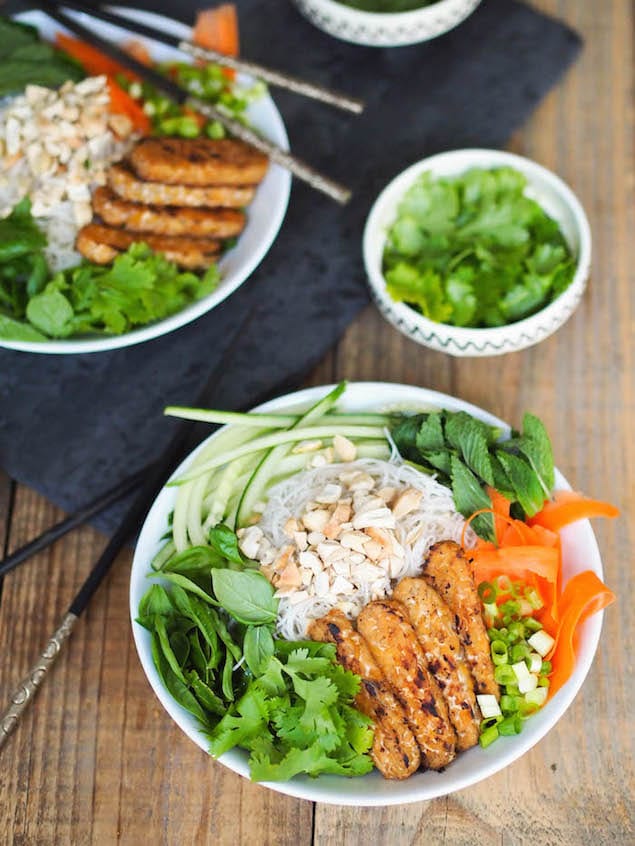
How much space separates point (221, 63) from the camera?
3.23 m

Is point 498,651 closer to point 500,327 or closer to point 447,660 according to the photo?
point 447,660

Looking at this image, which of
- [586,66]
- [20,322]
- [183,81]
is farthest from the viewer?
[586,66]

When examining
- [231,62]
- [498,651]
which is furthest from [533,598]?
[231,62]

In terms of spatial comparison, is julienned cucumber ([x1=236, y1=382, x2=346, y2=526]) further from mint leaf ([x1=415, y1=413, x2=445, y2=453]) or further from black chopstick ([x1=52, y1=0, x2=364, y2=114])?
black chopstick ([x1=52, y1=0, x2=364, y2=114])

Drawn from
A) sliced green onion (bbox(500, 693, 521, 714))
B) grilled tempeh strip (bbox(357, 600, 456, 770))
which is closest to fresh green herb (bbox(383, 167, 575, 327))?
grilled tempeh strip (bbox(357, 600, 456, 770))

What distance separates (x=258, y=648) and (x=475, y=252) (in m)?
1.44

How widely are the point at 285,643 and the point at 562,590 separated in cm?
76

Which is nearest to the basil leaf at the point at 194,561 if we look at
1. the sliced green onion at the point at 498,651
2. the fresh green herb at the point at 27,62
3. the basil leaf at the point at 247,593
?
the basil leaf at the point at 247,593

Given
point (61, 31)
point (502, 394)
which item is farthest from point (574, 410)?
point (61, 31)

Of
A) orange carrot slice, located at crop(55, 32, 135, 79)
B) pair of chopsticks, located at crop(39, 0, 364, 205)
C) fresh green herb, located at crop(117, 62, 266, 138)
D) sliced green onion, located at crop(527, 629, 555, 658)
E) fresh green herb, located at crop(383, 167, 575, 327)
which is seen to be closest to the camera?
sliced green onion, located at crop(527, 629, 555, 658)

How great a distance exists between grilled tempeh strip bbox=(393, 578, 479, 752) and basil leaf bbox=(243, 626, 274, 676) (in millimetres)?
366

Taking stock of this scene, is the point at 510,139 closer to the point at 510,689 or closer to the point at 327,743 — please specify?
the point at 510,689

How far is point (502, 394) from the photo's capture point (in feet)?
10.4

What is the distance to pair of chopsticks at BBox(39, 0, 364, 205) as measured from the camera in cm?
312
